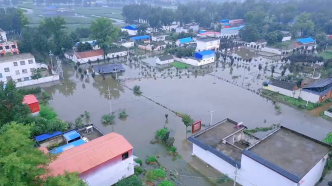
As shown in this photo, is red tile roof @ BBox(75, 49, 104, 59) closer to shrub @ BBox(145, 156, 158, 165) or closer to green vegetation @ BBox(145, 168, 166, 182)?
shrub @ BBox(145, 156, 158, 165)

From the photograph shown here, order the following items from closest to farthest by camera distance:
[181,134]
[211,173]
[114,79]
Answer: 1. [211,173]
2. [181,134]
3. [114,79]

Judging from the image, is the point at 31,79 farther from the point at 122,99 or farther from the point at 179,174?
the point at 179,174

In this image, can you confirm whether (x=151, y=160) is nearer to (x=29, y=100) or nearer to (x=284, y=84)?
(x=29, y=100)

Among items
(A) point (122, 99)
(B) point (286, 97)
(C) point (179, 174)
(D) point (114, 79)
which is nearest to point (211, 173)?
(C) point (179, 174)

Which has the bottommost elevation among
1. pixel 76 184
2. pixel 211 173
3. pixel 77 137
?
pixel 211 173

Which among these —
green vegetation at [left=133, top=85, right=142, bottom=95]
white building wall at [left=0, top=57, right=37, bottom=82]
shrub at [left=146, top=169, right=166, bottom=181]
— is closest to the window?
shrub at [left=146, top=169, right=166, bottom=181]
